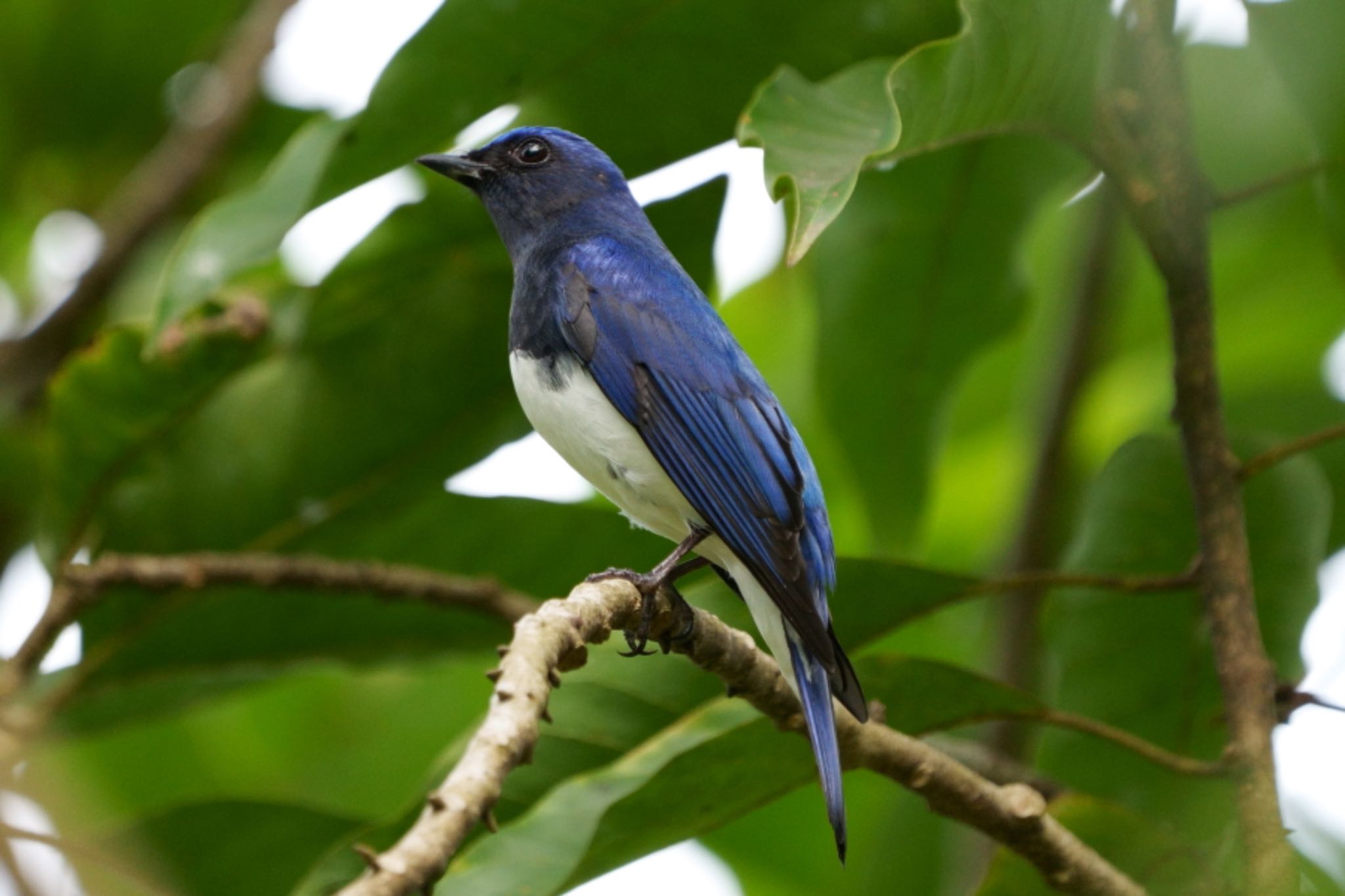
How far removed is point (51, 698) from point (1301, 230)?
3940mm

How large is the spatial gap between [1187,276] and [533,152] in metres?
1.74

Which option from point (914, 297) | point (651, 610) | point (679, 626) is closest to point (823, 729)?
point (679, 626)

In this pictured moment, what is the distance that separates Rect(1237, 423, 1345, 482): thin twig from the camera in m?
2.79

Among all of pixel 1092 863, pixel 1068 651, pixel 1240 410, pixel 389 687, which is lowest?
pixel 1092 863

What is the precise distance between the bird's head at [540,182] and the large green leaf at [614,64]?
33 cm

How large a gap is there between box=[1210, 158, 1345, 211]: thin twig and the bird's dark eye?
1.69 m

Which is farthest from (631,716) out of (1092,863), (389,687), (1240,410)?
(1240,410)

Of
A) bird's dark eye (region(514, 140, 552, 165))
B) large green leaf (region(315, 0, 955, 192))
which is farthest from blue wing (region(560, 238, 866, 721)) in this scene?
bird's dark eye (region(514, 140, 552, 165))

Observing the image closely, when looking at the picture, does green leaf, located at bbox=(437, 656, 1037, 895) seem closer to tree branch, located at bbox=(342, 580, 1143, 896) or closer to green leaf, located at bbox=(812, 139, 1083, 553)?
tree branch, located at bbox=(342, 580, 1143, 896)

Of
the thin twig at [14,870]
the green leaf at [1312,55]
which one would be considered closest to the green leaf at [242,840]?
the green leaf at [1312,55]

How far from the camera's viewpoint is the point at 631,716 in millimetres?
3014

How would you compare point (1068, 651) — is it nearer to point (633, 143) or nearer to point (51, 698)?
point (633, 143)

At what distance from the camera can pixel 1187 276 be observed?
2.82m

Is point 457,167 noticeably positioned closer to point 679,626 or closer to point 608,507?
point 608,507
